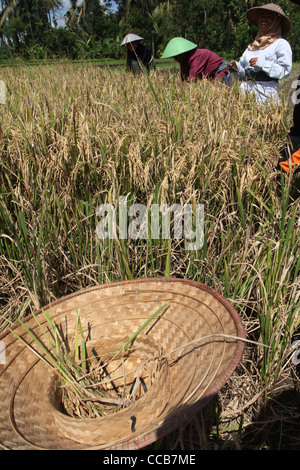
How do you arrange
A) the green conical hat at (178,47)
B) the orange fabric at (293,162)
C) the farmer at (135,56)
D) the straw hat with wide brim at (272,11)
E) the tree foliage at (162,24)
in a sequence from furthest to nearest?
the tree foliage at (162,24) → the farmer at (135,56) → the green conical hat at (178,47) → the straw hat with wide brim at (272,11) → the orange fabric at (293,162)

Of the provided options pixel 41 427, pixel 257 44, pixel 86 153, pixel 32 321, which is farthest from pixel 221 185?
pixel 257 44

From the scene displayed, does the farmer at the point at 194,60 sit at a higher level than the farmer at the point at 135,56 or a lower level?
lower


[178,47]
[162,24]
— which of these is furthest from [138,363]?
[162,24]

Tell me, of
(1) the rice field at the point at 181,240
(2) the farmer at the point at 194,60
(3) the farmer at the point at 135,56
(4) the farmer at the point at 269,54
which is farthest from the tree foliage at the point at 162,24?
(1) the rice field at the point at 181,240

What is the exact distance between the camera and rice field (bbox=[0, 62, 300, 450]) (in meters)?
1.33

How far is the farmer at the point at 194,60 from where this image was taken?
390 cm

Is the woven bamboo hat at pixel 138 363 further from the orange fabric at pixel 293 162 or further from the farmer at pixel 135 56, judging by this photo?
the farmer at pixel 135 56

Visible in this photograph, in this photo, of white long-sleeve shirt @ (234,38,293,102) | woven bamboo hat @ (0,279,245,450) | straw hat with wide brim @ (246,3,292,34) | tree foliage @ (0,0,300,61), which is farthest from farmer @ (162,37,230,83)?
tree foliage @ (0,0,300,61)

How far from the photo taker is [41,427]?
45.4 inches

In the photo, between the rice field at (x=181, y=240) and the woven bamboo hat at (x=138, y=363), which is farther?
the rice field at (x=181, y=240)

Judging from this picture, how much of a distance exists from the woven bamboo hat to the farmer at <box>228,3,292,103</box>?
2266 mm

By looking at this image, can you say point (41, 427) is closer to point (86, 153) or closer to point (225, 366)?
point (225, 366)

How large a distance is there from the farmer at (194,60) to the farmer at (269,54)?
0.57m

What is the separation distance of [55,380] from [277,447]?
A: 0.77 meters
